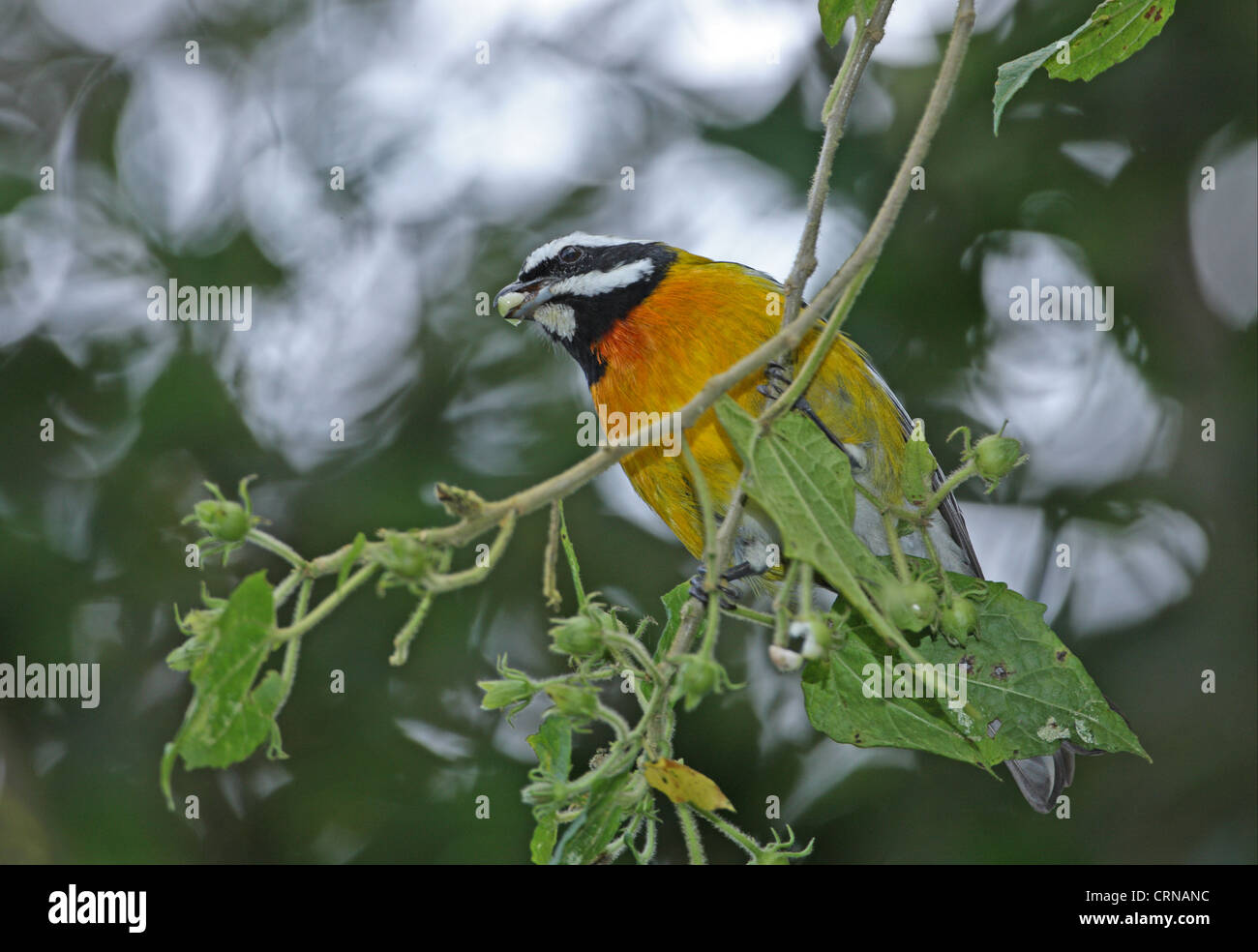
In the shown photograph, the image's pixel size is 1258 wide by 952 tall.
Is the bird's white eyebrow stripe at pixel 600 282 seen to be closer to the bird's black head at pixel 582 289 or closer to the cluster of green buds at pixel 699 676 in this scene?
the bird's black head at pixel 582 289

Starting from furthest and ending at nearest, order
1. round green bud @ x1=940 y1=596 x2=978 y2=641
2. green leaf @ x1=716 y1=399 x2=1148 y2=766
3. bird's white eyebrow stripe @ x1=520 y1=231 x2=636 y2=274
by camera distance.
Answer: bird's white eyebrow stripe @ x1=520 y1=231 x2=636 y2=274 → green leaf @ x1=716 y1=399 x2=1148 y2=766 → round green bud @ x1=940 y1=596 x2=978 y2=641

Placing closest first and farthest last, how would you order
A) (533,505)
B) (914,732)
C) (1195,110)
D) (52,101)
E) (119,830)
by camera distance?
1. (533,505)
2. (914,732)
3. (119,830)
4. (1195,110)
5. (52,101)

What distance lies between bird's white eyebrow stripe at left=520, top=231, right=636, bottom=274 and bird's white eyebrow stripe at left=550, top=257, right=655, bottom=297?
125 mm

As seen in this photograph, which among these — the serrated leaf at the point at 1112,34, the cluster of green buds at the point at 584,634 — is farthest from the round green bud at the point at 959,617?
the serrated leaf at the point at 1112,34

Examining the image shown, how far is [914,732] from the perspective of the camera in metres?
2.32

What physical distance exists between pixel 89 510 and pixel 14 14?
9.50 feet

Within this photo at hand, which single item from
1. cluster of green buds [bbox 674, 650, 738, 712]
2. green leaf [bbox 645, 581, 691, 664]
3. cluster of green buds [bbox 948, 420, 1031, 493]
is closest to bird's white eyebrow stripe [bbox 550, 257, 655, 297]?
green leaf [bbox 645, 581, 691, 664]

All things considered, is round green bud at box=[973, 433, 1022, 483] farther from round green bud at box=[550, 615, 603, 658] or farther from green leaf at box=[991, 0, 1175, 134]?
round green bud at box=[550, 615, 603, 658]

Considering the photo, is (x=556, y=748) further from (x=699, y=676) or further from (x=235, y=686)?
(x=235, y=686)

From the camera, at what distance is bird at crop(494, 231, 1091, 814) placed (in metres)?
3.76

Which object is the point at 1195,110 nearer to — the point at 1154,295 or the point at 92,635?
the point at 1154,295

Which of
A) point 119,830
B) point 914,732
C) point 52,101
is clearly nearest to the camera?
point 914,732

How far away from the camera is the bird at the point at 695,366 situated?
12.3ft

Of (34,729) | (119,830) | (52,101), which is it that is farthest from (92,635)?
(52,101)
